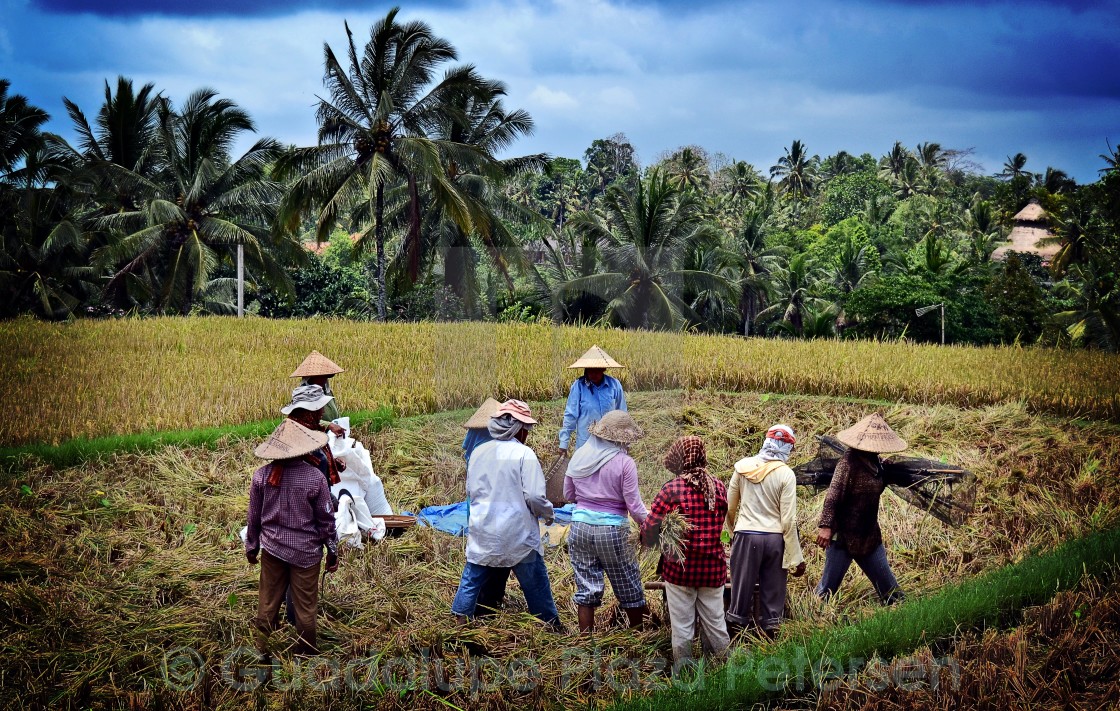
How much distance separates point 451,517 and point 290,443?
3184 mm

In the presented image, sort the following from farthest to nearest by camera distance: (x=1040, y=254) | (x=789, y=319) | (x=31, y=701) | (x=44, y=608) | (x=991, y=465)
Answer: (x=789, y=319), (x=1040, y=254), (x=991, y=465), (x=44, y=608), (x=31, y=701)

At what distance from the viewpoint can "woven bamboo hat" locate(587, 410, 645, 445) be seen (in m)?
5.20

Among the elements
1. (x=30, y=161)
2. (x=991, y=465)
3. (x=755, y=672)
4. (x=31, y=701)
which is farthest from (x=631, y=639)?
(x=30, y=161)

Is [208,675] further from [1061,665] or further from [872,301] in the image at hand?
[872,301]

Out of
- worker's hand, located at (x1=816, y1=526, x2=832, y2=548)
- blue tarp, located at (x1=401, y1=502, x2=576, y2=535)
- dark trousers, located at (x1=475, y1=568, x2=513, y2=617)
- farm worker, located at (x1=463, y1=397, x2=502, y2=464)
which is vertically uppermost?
farm worker, located at (x1=463, y1=397, x2=502, y2=464)

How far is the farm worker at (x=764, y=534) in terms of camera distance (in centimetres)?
539

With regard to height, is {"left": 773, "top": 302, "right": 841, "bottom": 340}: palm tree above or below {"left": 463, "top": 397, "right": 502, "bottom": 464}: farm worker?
below

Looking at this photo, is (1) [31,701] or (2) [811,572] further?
(2) [811,572]

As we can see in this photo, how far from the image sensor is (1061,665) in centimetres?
553

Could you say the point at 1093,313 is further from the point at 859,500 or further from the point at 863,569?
the point at 859,500

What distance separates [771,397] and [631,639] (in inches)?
338

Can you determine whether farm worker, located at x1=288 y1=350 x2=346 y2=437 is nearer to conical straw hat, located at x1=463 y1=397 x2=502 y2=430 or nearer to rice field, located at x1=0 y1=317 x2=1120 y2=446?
conical straw hat, located at x1=463 y1=397 x2=502 y2=430

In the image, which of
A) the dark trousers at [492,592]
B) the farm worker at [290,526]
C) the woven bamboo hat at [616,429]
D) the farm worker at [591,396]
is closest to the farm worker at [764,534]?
the woven bamboo hat at [616,429]

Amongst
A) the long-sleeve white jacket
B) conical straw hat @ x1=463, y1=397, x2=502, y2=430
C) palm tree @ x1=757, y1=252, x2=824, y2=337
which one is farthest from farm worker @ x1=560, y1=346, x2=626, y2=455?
palm tree @ x1=757, y1=252, x2=824, y2=337
